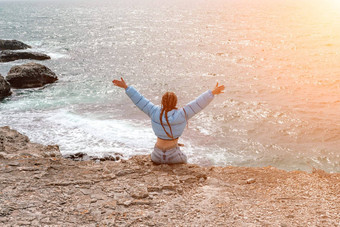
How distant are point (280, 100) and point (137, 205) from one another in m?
11.6

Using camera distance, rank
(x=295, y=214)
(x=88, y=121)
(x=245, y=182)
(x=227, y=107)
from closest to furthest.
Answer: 1. (x=295, y=214)
2. (x=245, y=182)
3. (x=88, y=121)
4. (x=227, y=107)

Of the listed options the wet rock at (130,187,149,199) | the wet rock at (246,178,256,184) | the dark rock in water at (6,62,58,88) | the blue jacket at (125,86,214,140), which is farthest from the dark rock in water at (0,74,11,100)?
the wet rock at (246,178,256,184)

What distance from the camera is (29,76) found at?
1864 cm

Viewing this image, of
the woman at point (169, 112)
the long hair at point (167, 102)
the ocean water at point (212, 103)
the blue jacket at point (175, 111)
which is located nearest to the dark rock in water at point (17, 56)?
the ocean water at point (212, 103)

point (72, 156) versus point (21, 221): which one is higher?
point (21, 221)

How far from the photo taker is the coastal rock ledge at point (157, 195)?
451 cm

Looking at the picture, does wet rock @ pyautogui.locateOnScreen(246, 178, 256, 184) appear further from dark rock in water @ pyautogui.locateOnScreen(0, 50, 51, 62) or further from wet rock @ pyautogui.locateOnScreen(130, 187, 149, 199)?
dark rock in water @ pyautogui.locateOnScreen(0, 50, 51, 62)

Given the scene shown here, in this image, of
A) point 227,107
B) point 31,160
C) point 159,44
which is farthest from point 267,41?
point 31,160

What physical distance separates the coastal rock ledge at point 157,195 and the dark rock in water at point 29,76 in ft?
42.3

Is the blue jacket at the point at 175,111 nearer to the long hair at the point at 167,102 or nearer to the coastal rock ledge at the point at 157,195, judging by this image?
the long hair at the point at 167,102

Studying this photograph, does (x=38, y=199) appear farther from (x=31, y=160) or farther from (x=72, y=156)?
(x=72, y=156)

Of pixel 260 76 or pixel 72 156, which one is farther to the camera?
pixel 260 76

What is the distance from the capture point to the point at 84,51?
30781 millimetres

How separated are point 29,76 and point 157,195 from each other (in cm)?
1601
